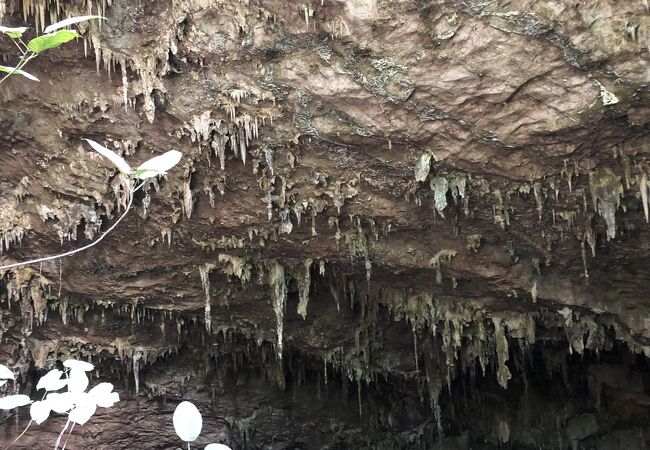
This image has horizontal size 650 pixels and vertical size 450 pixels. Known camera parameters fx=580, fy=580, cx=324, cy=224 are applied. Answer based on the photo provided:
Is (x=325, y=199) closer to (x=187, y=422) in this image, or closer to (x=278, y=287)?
(x=278, y=287)

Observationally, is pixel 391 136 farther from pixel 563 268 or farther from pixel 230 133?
pixel 563 268

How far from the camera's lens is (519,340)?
556 cm

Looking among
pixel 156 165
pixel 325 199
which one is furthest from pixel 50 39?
pixel 325 199

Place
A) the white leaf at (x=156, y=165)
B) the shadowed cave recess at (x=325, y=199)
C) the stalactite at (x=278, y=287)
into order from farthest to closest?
the stalactite at (x=278, y=287) → the shadowed cave recess at (x=325, y=199) → the white leaf at (x=156, y=165)

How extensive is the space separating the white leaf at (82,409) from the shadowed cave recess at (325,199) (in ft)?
7.76

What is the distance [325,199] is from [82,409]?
283 cm

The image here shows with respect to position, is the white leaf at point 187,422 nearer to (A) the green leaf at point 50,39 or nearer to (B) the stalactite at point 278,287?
(A) the green leaf at point 50,39

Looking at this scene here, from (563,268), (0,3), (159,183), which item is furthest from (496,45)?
(0,3)

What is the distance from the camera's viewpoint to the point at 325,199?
14.6ft

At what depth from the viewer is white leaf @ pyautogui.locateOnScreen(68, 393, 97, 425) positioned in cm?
184

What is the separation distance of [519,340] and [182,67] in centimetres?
395

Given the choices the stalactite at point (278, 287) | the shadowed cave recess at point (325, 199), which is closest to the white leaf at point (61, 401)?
the shadowed cave recess at point (325, 199)

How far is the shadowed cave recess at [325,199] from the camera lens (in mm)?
3402

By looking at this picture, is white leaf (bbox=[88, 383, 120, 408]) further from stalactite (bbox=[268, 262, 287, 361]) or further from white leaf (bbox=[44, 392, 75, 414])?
stalactite (bbox=[268, 262, 287, 361])
